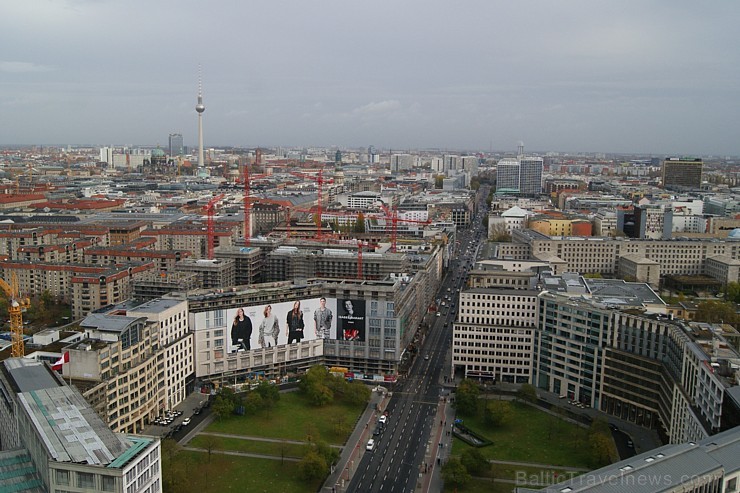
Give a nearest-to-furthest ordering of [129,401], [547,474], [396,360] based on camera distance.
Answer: [547,474] → [129,401] → [396,360]

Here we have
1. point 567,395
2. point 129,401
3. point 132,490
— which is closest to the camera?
point 132,490

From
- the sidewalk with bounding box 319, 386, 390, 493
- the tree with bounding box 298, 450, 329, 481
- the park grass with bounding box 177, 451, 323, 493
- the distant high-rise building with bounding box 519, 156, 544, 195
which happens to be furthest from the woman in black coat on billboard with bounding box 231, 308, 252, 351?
the distant high-rise building with bounding box 519, 156, 544, 195

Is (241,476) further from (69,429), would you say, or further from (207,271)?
(207,271)

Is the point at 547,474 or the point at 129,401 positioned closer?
the point at 547,474

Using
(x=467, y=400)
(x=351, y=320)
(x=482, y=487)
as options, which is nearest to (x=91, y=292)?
(x=351, y=320)

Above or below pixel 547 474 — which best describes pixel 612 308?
above

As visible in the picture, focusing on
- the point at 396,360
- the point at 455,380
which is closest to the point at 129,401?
the point at 396,360

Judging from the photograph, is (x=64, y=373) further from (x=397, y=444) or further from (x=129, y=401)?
(x=397, y=444)
